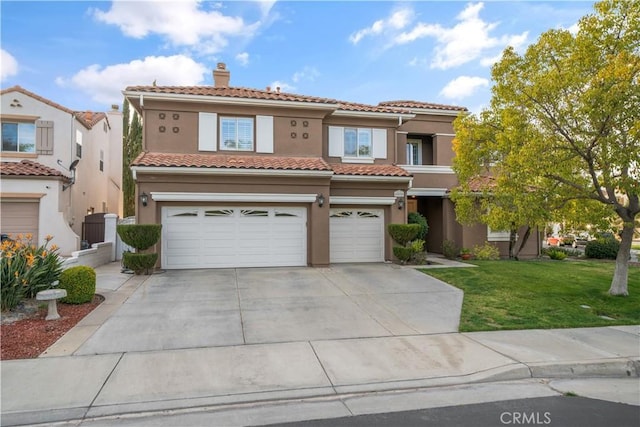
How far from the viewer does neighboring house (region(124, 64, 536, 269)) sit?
12.8 metres

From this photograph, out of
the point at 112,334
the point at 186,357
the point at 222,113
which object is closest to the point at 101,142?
the point at 222,113

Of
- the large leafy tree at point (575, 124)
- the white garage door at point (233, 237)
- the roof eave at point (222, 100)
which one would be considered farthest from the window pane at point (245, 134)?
the large leafy tree at point (575, 124)

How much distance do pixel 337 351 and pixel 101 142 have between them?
2133 cm

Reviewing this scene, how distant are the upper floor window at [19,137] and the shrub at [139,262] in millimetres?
9743

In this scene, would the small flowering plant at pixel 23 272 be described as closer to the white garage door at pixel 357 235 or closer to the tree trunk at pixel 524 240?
the white garage door at pixel 357 235

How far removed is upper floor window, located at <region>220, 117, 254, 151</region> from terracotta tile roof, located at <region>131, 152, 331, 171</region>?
401mm

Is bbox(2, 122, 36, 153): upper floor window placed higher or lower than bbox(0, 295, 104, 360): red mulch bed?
higher

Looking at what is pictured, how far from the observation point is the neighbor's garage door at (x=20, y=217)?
1459 centimetres

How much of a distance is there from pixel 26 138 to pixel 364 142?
15184mm

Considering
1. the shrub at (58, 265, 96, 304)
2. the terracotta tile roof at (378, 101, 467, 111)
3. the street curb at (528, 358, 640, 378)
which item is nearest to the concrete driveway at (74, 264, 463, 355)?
the shrub at (58, 265, 96, 304)

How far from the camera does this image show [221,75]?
54.9ft

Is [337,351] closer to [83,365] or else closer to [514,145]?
[83,365]

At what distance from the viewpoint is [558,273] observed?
13094mm

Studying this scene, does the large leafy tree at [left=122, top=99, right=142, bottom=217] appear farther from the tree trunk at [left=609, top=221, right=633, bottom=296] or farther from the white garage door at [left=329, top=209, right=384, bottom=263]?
the tree trunk at [left=609, top=221, right=633, bottom=296]
